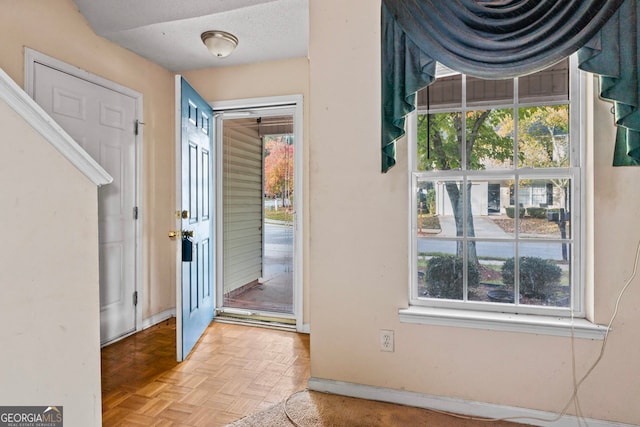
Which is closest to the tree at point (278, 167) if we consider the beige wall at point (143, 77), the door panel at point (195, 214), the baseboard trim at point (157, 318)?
the door panel at point (195, 214)

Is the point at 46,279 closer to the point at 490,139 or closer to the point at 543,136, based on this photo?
the point at 490,139

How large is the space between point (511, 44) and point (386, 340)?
1.69 meters

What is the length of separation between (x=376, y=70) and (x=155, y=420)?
231 centimetres

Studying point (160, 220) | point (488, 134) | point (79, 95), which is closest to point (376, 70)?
point (488, 134)

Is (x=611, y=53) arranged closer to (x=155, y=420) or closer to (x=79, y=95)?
(x=155, y=420)

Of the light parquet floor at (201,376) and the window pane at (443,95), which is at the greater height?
the window pane at (443,95)

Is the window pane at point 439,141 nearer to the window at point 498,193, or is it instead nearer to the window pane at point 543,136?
the window at point 498,193

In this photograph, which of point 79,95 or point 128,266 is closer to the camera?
point 79,95

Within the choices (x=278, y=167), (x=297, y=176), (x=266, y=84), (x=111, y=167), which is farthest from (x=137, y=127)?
(x=297, y=176)

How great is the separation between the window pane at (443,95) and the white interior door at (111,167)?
2.43 meters

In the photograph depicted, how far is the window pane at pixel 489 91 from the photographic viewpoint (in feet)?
6.57

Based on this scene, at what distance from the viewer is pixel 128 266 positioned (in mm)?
3035

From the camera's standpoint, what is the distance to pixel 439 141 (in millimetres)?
2105

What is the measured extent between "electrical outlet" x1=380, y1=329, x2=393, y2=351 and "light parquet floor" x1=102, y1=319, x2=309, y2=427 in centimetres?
60
